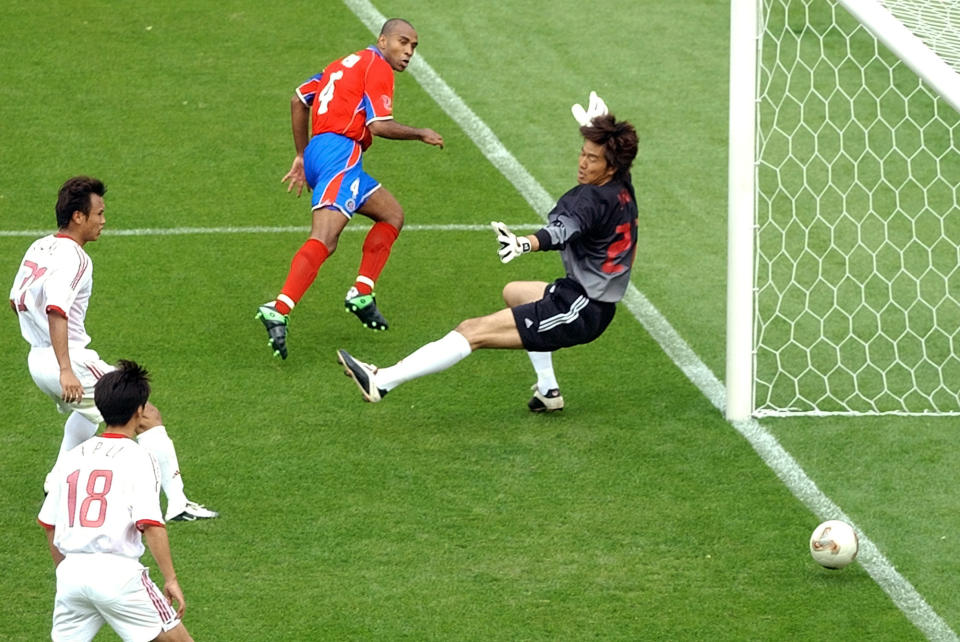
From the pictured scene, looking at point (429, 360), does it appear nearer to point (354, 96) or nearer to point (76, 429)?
point (76, 429)

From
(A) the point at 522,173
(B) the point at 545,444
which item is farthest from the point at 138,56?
(B) the point at 545,444

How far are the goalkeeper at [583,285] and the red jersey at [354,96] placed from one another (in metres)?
1.73

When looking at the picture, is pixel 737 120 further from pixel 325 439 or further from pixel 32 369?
pixel 32 369

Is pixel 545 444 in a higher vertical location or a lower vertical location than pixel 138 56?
higher

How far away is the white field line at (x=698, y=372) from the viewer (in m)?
6.16

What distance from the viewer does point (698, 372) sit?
338 inches

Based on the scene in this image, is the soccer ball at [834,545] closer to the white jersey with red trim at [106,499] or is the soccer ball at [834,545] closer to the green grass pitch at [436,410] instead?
the green grass pitch at [436,410]

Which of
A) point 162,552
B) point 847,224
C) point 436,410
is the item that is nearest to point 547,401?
point 436,410

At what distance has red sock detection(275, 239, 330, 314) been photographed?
8648 millimetres

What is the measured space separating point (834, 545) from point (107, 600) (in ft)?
9.46

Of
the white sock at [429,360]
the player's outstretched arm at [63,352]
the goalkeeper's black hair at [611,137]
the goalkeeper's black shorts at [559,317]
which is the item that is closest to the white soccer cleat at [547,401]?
the goalkeeper's black shorts at [559,317]

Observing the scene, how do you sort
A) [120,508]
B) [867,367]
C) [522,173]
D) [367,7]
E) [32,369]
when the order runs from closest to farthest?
[120,508]
[32,369]
[867,367]
[522,173]
[367,7]

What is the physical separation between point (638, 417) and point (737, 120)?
1.55 m

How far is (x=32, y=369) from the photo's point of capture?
644cm
